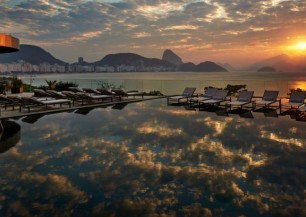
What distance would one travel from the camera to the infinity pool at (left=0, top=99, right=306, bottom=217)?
4.14 metres

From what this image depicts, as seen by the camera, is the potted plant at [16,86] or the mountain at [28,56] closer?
the potted plant at [16,86]

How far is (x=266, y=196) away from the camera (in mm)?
4453

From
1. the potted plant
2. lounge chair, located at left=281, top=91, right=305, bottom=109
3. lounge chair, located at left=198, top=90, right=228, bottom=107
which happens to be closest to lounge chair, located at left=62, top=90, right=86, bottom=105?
lounge chair, located at left=198, top=90, right=228, bottom=107

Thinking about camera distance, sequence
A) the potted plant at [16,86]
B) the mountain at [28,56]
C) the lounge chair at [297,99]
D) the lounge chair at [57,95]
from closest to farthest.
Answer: the lounge chair at [297,99]
the lounge chair at [57,95]
the potted plant at [16,86]
the mountain at [28,56]

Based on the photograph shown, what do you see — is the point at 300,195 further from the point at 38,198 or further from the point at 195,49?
the point at 195,49

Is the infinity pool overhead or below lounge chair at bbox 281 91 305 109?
below

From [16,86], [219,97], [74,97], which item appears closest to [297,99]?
[219,97]

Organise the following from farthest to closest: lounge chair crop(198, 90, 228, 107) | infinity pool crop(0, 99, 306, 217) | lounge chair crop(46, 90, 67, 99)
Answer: lounge chair crop(46, 90, 67, 99) → lounge chair crop(198, 90, 228, 107) → infinity pool crop(0, 99, 306, 217)

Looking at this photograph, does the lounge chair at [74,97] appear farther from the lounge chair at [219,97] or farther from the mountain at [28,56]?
the mountain at [28,56]

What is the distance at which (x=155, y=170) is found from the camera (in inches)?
220

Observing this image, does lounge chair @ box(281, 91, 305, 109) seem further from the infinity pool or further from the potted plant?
the potted plant

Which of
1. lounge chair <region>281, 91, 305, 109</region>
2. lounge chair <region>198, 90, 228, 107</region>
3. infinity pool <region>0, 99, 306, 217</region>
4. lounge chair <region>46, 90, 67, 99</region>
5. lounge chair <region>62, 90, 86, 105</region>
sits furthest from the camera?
lounge chair <region>46, 90, 67, 99</region>

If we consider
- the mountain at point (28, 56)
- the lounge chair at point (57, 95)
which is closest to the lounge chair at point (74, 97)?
the lounge chair at point (57, 95)

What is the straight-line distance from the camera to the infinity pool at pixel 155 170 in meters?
4.14
